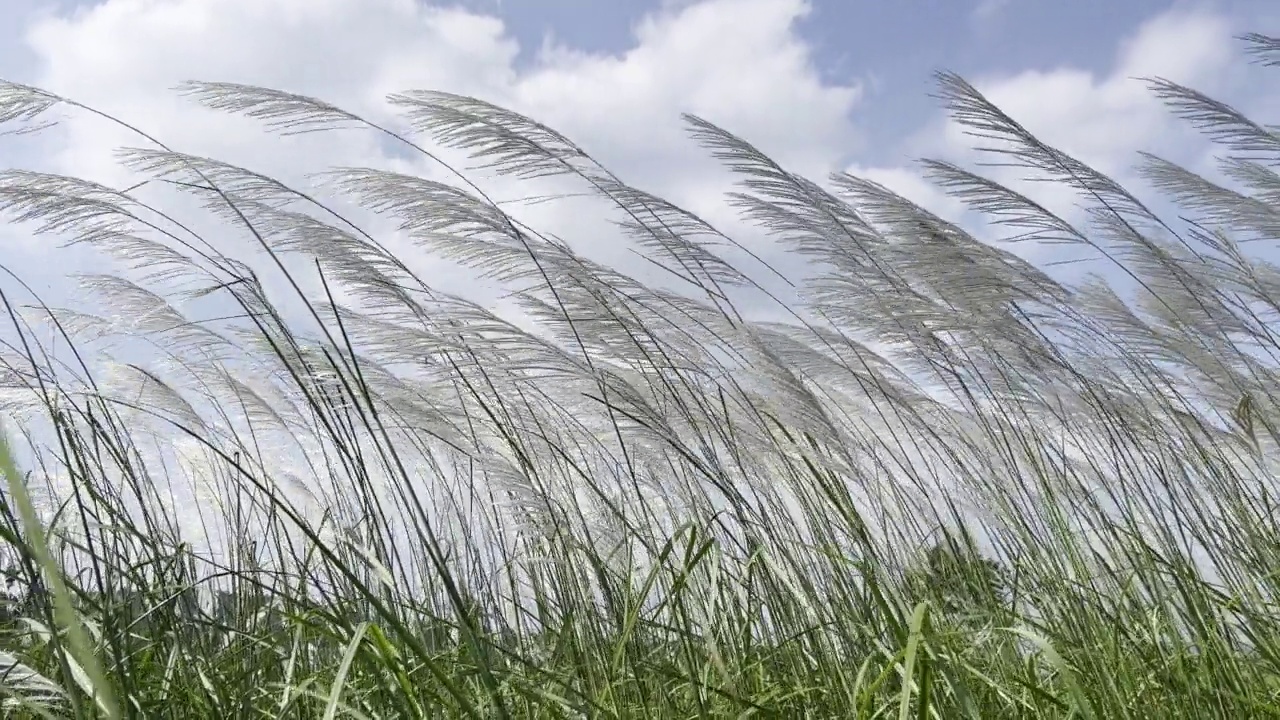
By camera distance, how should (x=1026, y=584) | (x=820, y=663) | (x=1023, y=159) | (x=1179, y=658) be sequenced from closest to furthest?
(x=1179, y=658)
(x=820, y=663)
(x=1026, y=584)
(x=1023, y=159)

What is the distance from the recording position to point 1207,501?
2.91m

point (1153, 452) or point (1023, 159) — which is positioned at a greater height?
point (1023, 159)

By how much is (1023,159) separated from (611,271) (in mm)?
1604

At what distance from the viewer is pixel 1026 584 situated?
Answer: 2490mm

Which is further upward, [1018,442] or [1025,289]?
[1025,289]

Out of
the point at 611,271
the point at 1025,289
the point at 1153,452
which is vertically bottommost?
the point at 1153,452

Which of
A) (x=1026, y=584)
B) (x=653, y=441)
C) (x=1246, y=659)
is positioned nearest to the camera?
(x=1246, y=659)

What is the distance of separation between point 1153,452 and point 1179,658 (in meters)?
1.45

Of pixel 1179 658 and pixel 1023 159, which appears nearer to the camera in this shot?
pixel 1179 658

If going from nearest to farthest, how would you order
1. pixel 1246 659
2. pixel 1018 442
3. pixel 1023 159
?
pixel 1246 659
pixel 1018 442
pixel 1023 159

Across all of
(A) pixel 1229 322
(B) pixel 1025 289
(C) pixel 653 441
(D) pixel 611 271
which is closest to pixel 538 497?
(C) pixel 653 441

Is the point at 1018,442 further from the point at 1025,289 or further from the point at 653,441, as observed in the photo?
the point at 653,441

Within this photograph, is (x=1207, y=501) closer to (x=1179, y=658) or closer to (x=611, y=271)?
(x=1179, y=658)

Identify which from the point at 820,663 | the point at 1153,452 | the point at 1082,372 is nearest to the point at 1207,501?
the point at 1153,452
